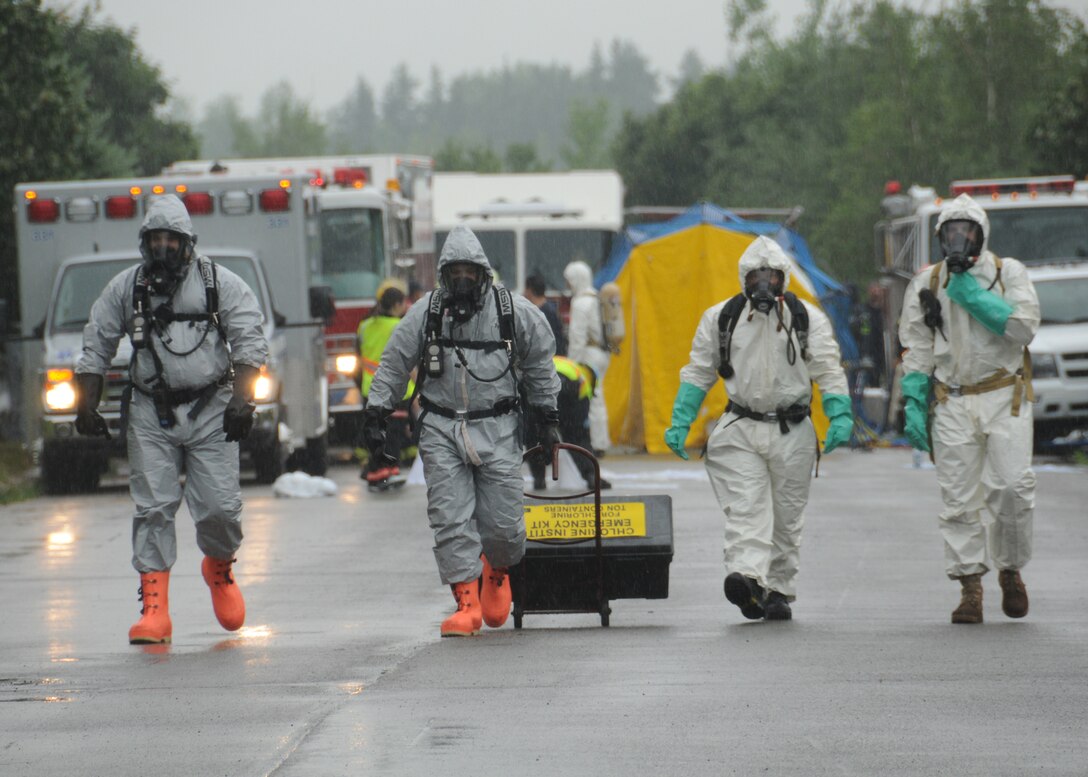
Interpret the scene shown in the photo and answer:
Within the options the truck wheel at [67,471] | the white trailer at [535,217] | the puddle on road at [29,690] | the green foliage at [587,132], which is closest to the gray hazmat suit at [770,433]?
the puddle on road at [29,690]

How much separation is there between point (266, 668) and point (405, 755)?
6.75 feet

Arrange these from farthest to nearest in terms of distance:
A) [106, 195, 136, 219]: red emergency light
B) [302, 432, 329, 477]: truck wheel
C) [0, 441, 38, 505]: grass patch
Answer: [302, 432, 329, 477]: truck wheel
[106, 195, 136, 219]: red emergency light
[0, 441, 38, 505]: grass patch

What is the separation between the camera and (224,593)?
9164 mm

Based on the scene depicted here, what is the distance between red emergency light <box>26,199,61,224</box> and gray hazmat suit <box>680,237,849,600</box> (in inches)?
420

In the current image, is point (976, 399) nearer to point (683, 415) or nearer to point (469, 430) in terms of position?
point (683, 415)

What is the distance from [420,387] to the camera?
8.80 m

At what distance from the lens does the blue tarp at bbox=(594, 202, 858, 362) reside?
23.2 m

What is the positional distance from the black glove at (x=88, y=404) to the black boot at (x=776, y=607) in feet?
10.4

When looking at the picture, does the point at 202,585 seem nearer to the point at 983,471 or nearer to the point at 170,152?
the point at 983,471

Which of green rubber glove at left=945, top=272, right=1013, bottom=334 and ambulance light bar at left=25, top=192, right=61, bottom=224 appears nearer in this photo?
green rubber glove at left=945, top=272, right=1013, bottom=334

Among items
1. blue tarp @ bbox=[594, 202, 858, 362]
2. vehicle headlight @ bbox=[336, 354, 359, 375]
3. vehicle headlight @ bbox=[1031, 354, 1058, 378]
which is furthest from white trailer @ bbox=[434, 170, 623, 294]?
vehicle headlight @ bbox=[1031, 354, 1058, 378]

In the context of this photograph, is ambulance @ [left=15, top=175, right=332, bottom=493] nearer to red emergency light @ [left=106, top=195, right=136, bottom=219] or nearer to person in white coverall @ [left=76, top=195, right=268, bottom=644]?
red emergency light @ [left=106, top=195, right=136, bottom=219]

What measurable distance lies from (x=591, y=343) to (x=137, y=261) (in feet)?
14.4

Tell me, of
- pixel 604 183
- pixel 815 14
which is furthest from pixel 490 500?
pixel 815 14
